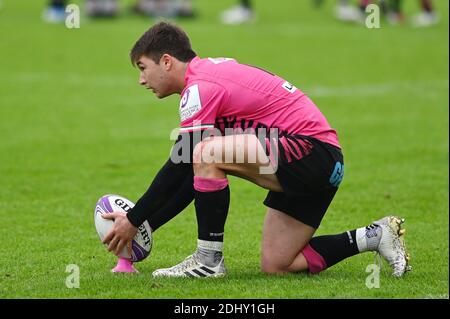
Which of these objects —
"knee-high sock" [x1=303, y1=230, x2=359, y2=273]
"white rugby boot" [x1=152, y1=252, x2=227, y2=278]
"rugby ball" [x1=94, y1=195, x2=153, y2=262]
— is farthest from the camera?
"knee-high sock" [x1=303, y1=230, x2=359, y2=273]

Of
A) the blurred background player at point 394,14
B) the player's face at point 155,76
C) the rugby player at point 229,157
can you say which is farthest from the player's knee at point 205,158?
the blurred background player at point 394,14

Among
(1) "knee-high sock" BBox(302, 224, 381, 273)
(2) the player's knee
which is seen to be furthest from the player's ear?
(1) "knee-high sock" BBox(302, 224, 381, 273)

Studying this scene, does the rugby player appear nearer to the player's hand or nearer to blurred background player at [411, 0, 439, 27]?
the player's hand

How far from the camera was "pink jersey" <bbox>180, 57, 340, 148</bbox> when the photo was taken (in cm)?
593

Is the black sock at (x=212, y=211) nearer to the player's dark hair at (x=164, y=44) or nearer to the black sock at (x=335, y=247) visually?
the black sock at (x=335, y=247)

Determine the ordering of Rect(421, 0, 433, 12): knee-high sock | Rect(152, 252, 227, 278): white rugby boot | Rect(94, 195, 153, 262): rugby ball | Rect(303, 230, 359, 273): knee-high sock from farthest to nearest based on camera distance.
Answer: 1. Rect(421, 0, 433, 12): knee-high sock
2. Rect(303, 230, 359, 273): knee-high sock
3. Rect(94, 195, 153, 262): rugby ball
4. Rect(152, 252, 227, 278): white rugby boot

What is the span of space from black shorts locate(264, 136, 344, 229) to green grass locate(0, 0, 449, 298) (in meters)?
0.46

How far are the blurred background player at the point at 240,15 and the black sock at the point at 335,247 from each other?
1667 centimetres

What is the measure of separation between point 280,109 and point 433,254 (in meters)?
1.88

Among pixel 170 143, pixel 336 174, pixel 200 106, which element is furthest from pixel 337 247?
pixel 170 143

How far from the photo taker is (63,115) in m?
13.9

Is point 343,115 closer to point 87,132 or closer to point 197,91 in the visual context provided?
point 87,132

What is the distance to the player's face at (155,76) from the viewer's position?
6.20 metres

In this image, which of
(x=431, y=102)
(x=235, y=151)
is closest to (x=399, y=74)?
(x=431, y=102)
